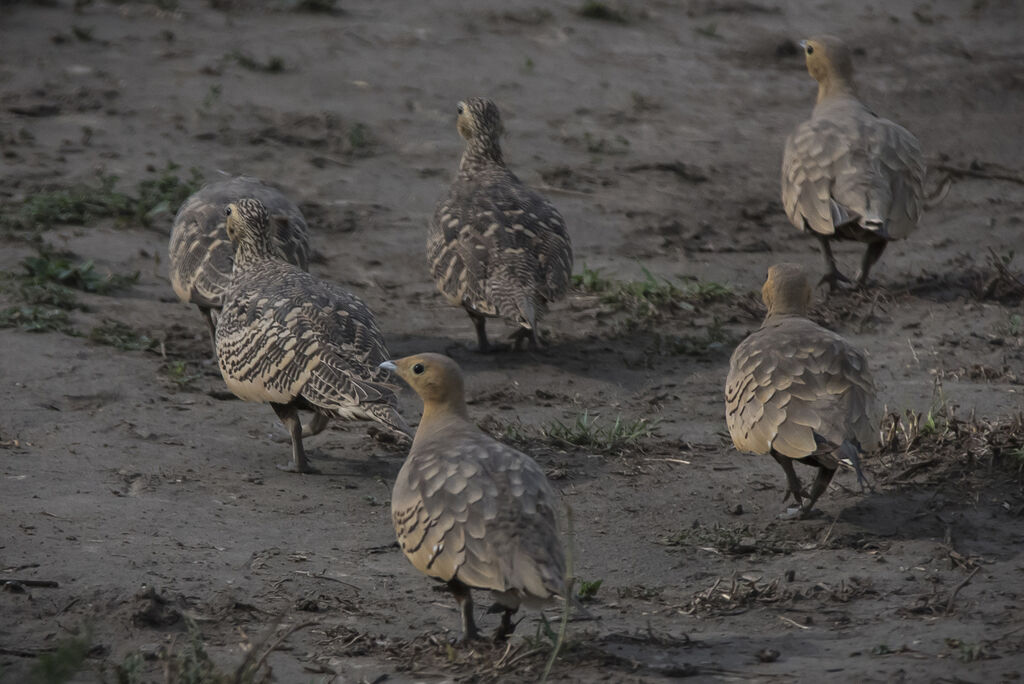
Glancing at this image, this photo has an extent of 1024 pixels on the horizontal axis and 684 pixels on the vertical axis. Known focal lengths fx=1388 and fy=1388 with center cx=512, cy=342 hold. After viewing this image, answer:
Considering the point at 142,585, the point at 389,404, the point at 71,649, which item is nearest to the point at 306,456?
the point at 389,404

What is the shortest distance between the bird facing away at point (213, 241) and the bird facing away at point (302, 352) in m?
0.82

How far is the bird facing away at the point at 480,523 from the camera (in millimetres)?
4758

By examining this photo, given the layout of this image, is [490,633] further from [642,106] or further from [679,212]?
[642,106]

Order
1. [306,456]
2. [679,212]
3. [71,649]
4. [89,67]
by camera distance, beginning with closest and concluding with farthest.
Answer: [71,649] < [306,456] < [679,212] < [89,67]

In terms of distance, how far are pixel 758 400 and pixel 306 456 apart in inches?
96.5

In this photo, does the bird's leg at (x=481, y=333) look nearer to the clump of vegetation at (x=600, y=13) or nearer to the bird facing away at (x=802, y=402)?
the bird facing away at (x=802, y=402)

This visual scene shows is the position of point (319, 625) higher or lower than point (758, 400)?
lower

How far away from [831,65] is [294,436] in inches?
220

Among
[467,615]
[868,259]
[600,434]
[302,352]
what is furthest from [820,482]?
[868,259]

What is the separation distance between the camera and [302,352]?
6.89 m

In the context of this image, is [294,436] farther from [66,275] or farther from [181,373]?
[66,275]

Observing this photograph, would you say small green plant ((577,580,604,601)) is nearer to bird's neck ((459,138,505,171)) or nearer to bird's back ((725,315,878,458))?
bird's back ((725,315,878,458))

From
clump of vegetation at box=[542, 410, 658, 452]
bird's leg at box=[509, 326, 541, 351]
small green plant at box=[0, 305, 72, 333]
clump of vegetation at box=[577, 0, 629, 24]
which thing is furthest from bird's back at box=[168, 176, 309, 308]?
clump of vegetation at box=[577, 0, 629, 24]

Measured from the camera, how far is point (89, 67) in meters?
12.8
